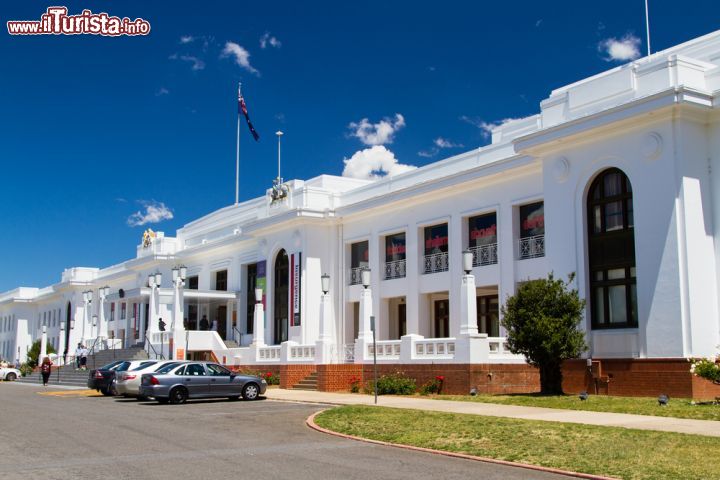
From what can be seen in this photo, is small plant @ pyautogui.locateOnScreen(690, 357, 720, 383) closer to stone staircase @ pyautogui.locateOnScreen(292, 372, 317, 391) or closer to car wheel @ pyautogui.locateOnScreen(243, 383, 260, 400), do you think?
car wheel @ pyautogui.locateOnScreen(243, 383, 260, 400)

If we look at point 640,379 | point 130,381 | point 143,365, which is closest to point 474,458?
point 640,379

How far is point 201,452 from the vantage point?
13.0 m

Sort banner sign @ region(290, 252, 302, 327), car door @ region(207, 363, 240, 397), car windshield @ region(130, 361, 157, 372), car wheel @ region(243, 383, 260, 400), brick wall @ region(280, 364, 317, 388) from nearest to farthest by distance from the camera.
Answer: car door @ region(207, 363, 240, 397)
car wheel @ region(243, 383, 260, 400)
car windshield @ region(130, 361, 157, 372)
brick wall @ region(280, 364, 317, 388)
banner sign @ region(290, 252, 302, 327)

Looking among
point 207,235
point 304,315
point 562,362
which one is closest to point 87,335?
point 207,235

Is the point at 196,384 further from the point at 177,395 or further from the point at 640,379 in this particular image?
the point at 640,379

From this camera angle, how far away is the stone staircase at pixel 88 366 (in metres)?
43.4

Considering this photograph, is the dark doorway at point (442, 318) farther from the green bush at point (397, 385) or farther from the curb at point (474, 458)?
the curb at point (474, 458)

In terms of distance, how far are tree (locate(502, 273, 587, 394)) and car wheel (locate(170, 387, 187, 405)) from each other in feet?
32.8

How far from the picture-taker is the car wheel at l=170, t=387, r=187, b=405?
2453 centimetres

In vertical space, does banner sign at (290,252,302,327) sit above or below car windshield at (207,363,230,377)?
above

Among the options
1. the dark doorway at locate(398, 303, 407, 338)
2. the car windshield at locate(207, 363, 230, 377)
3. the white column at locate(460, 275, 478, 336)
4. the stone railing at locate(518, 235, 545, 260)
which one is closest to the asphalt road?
the car windshield at locate(207, 363, 230, 377)

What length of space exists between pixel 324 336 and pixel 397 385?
5.69 metres

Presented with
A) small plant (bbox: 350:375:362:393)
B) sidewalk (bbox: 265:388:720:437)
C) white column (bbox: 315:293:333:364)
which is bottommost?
sidewalk (bbox: 265:388:720:437)

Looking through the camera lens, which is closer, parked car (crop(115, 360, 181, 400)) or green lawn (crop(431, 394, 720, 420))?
green lawn (crop(431, 394, 720, 420))
